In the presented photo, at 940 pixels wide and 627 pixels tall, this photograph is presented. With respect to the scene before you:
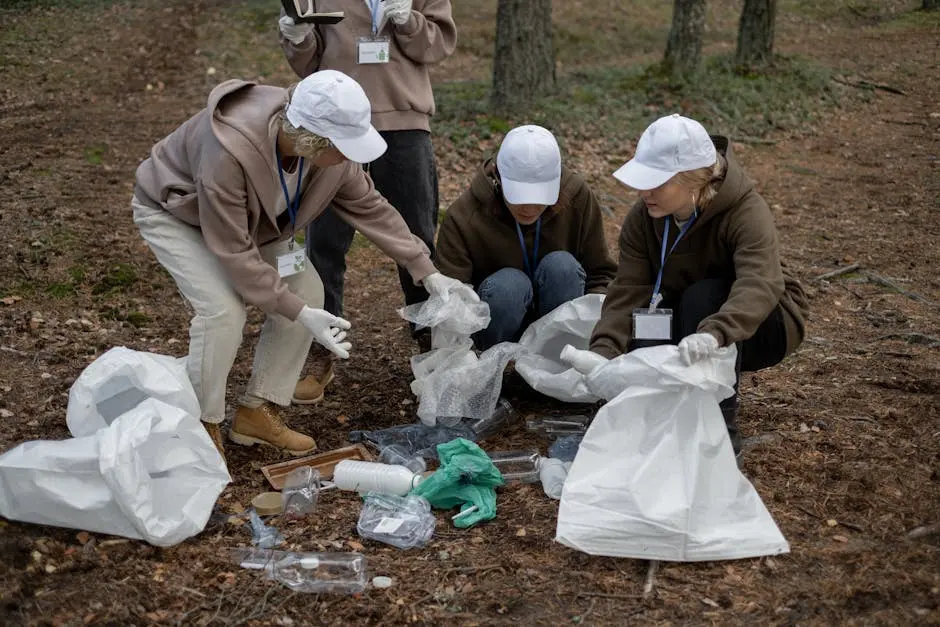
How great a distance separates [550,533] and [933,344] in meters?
2.12

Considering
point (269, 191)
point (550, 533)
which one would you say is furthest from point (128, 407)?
point (550, 533)

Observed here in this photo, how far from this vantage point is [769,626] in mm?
2211

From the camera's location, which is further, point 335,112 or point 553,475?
point 553,475

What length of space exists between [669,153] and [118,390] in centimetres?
173

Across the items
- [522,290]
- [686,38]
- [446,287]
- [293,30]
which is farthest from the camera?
[686,38]

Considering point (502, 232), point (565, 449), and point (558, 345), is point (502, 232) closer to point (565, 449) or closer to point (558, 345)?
point (558, 345)

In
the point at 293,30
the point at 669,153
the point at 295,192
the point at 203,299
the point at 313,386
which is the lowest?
the point at 313,386

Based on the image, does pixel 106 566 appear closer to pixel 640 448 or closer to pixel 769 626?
pixel 640 448

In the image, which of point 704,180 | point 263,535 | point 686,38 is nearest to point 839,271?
point 704,180

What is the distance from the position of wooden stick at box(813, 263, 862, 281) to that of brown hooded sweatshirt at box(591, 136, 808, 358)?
2.08 m

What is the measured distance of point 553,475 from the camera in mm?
2949

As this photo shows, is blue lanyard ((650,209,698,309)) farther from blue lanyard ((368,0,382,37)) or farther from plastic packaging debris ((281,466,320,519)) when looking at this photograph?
blue lanyard ((368,0,382,37))

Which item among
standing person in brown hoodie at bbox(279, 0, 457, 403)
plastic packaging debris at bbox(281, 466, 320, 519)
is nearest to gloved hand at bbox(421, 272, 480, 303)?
standing person in brown hoodie at bbox(279, 0, 457, 403)

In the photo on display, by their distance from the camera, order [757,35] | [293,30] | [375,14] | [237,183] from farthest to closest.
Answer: [757,35]
[375,14]
[293,30]
[237,183]
